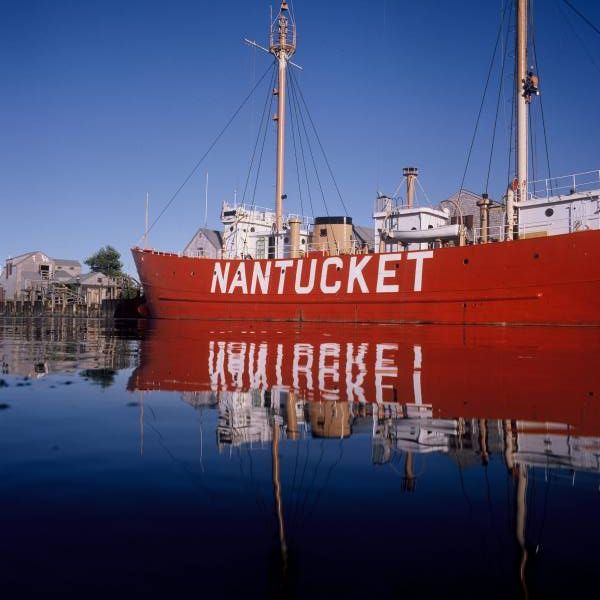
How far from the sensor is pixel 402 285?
20.3 m

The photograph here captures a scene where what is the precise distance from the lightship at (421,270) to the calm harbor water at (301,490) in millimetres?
13261

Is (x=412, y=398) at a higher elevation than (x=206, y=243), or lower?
lower

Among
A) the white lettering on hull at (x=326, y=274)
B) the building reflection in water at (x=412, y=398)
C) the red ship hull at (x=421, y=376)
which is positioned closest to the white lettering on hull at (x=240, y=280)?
the white lettering on hull at (x=326, y=274)

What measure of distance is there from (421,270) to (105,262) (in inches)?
2647

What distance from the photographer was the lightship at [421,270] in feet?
56.4

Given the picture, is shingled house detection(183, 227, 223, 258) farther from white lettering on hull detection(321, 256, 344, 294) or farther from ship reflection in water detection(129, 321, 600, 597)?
ship reflection in water detection(129, 321, 600, 597)

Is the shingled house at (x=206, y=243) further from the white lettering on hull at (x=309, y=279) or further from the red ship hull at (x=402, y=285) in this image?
the white lettering on hull at (x=309, y=279)

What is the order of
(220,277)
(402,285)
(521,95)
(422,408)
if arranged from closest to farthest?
(422,408)
(521,95)
(402,285)
(220,277)

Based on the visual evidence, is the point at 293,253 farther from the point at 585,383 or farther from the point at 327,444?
the point at 327,444

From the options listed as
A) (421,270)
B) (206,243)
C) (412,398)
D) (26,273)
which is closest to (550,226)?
(421,270)

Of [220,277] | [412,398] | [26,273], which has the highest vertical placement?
[26,273]

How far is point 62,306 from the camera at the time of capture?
172 feet

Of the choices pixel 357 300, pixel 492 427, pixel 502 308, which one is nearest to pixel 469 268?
pixel 502 308

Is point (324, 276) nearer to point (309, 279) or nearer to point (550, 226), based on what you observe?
point (309, 279)
